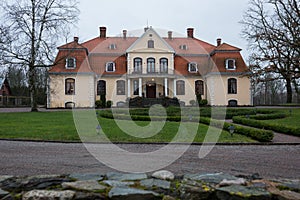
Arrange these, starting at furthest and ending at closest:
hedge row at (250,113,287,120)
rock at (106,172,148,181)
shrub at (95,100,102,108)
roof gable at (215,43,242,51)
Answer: roof gable at (215,43,242,51)
shrub at (95,100,102,108)
hedge row at (250,113,287,120)
rock at (106,172,148,181)

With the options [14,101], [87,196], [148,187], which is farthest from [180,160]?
[14,101]

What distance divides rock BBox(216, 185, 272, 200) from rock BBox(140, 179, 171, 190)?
1.97 feet

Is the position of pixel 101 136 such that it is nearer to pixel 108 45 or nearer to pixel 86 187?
pixel 86 187

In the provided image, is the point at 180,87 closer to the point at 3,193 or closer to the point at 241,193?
the point at 241,193

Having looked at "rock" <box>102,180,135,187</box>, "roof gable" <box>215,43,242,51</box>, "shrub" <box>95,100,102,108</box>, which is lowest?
"rock" <box>102,180,135,187</box>

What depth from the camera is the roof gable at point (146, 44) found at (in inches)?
1246

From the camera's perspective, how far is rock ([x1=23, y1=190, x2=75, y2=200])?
2977 mm

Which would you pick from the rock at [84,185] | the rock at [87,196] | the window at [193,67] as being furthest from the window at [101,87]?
the rock at [87,196]

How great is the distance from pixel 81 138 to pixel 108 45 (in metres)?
26.0

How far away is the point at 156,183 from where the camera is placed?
3.36 meters

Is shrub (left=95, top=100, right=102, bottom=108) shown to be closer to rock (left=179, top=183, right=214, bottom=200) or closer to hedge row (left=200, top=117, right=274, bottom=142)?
hedge row (left=200, top=117, right=274, bottom=142)

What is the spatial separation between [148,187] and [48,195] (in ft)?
3.66

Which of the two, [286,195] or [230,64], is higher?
[230,64]

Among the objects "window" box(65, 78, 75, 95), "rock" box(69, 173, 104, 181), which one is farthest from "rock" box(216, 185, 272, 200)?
"window" box(65, 78, 75, 95)
